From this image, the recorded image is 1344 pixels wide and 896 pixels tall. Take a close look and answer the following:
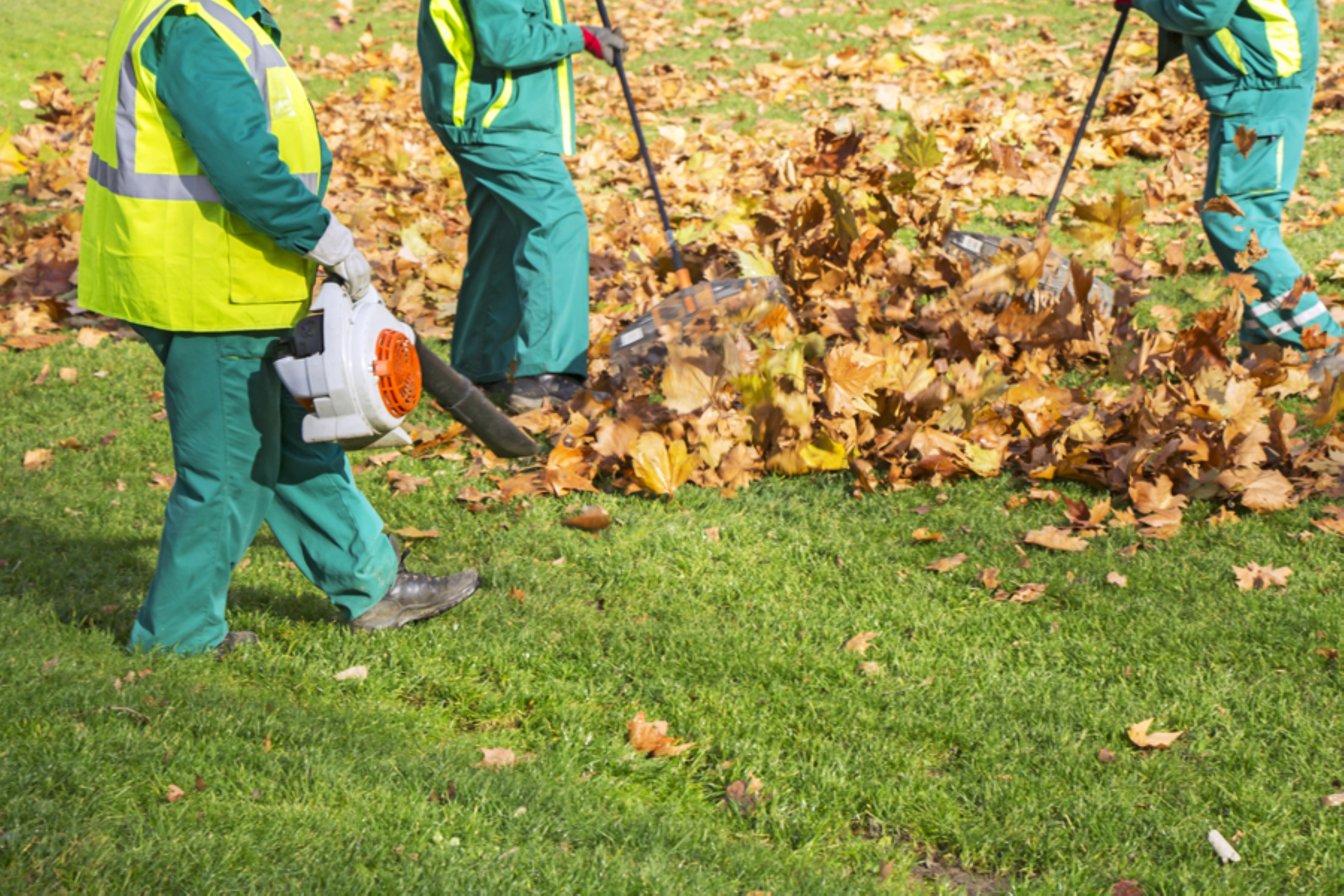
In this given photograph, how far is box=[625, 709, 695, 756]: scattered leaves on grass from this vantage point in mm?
3018

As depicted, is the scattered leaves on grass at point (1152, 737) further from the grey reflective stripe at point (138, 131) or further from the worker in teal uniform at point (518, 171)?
the worker in teal uniform at point (518, 171)

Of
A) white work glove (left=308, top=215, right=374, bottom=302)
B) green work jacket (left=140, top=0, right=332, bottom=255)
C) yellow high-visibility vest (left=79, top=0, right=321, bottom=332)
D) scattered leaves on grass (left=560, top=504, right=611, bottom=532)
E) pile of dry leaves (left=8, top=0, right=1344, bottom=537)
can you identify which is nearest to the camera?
green work jacket (left=140, top=0, right=332, bottom=255)

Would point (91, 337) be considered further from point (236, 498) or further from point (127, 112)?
point (127, 112)

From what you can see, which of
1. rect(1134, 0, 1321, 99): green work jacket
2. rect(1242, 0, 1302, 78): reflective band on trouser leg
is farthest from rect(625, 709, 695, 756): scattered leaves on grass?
rect(1242, 0, 1302, 78): reflective band on trouser leg

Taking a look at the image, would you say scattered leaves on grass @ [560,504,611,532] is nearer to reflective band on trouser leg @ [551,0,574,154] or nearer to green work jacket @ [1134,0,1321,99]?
reflective band on trouser leg @ [551,0,574,154]

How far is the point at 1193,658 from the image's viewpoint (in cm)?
327

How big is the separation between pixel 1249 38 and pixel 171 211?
4362mm

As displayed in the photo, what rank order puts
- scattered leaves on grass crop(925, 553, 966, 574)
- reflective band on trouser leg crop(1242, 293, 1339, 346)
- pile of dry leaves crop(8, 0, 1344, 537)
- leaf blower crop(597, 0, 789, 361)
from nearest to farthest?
1. scattered leaves on grass crop(925, 553, 966, 574)
2. pile of dry leaves crop(8, 0, 1344, 537)
3. reflective band on trouser leg crop(1242, 293, 1339, 346)
4. leaf blower crop(597, 0, 789, 361)

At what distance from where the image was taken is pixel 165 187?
9.15 ft

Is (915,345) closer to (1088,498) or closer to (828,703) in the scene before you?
(1088,498)

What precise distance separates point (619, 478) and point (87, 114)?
28.2 feet

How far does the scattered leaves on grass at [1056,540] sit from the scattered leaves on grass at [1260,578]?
501mm

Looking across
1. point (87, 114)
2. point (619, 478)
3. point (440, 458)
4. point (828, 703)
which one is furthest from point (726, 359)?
point (87, 114)

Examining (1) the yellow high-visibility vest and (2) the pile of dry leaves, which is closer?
(1) the yellow high-visibility vest
